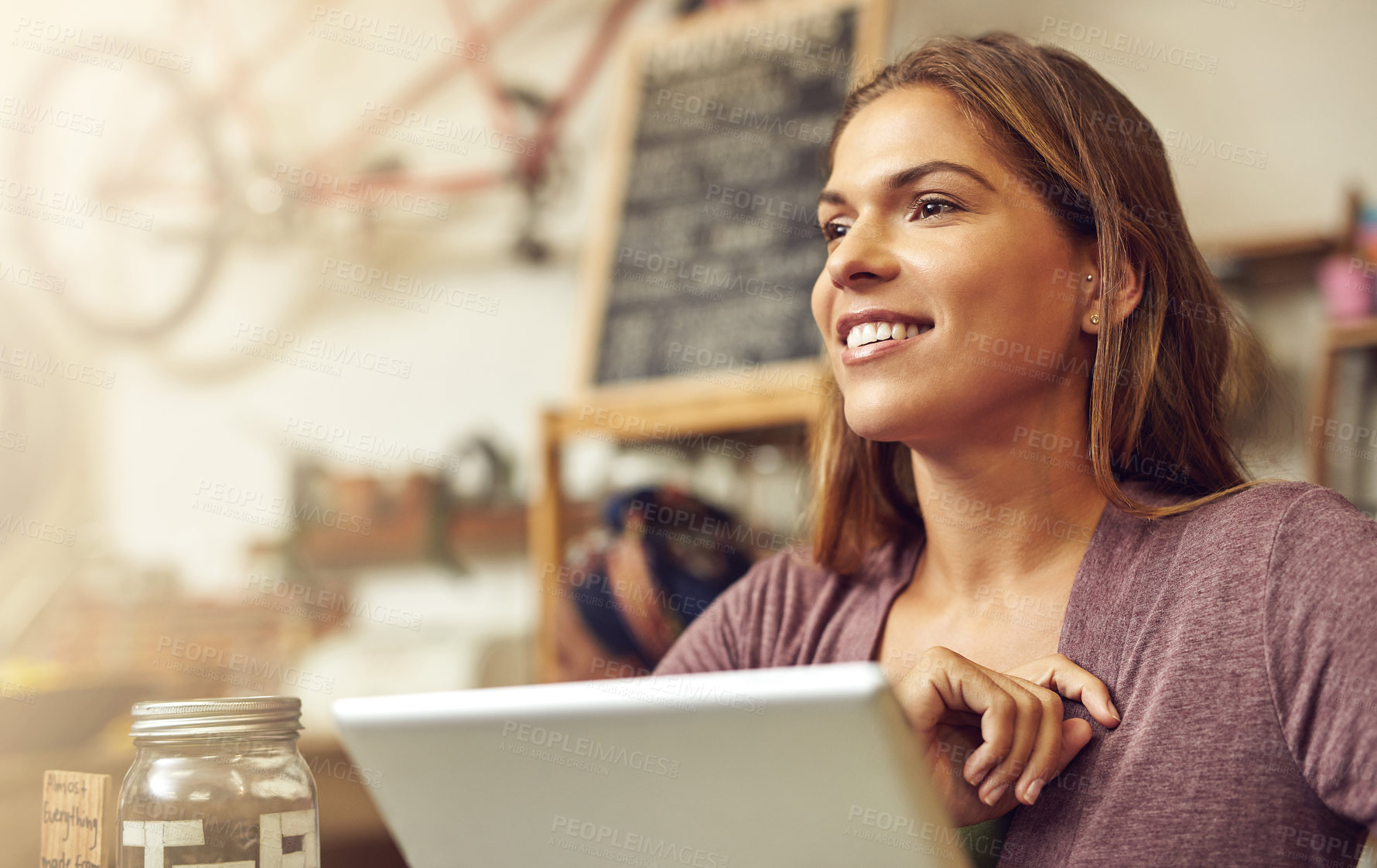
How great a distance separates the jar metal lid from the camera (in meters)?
0.87

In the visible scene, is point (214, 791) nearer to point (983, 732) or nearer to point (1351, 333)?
point (983, 732)

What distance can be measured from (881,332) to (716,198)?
154cm

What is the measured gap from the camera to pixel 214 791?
87 cm

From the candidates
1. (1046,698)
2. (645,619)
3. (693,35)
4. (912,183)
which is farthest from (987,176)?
(693,35)

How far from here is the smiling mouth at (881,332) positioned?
3.60 ft

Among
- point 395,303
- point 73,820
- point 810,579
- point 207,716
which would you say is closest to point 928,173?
point 810,579

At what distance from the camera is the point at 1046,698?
0.89 meters

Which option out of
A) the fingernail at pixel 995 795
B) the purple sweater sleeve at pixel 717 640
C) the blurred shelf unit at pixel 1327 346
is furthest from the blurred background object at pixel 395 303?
the fingernail at pixel 995 795

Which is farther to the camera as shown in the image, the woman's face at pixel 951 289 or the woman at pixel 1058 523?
the woman's face at pixel 951 289

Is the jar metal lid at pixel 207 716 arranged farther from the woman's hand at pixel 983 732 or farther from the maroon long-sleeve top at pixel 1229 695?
the maroon long-sleeve top at pixel 1229 695

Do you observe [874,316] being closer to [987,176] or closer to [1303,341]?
[987,176]

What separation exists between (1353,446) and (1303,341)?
0.70ft

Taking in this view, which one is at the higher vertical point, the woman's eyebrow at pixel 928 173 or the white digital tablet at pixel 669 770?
the woman's eyebrow at pixel 928 173

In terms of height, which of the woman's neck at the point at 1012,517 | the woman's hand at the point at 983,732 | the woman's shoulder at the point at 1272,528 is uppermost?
the woman's shoulder at the point at 1272,528
